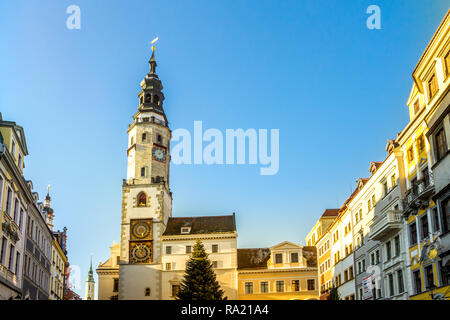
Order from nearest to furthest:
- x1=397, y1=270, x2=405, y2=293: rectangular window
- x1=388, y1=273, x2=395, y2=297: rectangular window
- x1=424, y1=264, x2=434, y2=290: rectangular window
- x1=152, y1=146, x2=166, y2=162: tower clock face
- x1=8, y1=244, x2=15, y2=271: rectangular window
Answer: x1=424, y1=264, x2=434, y2=290: rectangular window, x1=8, y1=244, x2=15, y2=271: rectangular window, x1=397, y1=270, x2=405, y2=293: rectangular window, x1=388, y1=273, x2=395, y2=297: rectangular window, x1=152, y1=146, x2=166, y2=162: tower clock face

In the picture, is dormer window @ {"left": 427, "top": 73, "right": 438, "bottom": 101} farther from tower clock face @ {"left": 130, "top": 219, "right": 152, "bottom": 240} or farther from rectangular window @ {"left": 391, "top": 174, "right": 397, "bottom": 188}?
tower clock face @ {"left": 130, "top": 219, "right": 152, "bottom": 240}

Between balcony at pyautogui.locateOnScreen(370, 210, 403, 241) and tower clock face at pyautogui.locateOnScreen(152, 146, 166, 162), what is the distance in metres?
49.0

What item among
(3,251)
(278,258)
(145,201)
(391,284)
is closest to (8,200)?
(3,251)

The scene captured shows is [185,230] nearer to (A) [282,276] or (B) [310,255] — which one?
(A) [282,276]

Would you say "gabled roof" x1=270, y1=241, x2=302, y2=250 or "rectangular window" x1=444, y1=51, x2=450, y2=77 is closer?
"rectangular window" x1=444, y1=51, x2=450, y2=77

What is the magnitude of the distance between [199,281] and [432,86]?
4417cm

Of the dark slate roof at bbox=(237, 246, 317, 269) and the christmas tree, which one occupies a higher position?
the dark slate roof at bbox=(237, 246, 317, 269)

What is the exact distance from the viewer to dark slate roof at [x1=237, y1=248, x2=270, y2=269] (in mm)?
84375

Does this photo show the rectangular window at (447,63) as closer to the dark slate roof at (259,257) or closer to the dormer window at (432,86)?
the dormer window at (432,86)

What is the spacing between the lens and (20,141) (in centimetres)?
4131

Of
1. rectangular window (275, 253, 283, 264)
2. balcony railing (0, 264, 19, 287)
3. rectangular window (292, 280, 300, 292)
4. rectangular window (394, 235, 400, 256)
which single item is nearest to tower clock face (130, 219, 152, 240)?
rectangular window (275, 253, 283, 264)

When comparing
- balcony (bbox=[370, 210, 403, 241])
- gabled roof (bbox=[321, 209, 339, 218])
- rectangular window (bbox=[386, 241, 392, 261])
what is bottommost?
rectangular window (bbox=[386, 241, 392, 261])

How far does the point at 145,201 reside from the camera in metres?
86.4
